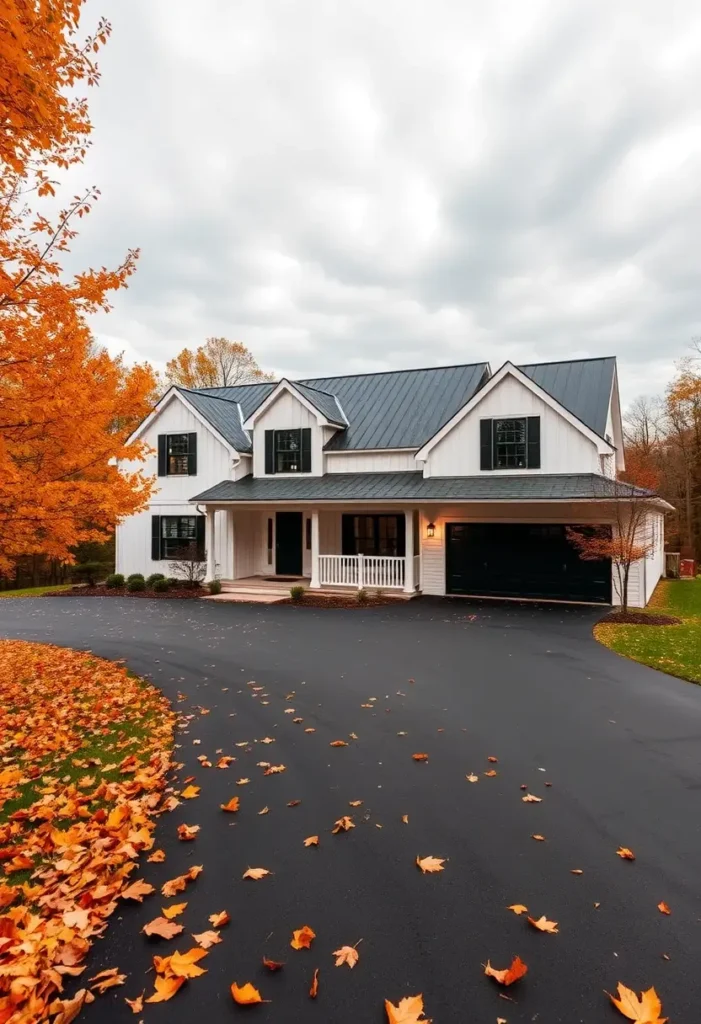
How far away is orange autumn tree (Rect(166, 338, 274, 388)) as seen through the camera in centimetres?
3556

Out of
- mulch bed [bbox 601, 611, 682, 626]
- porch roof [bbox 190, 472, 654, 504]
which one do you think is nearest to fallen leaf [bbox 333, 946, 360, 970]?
mulch bed [bbox 601, 611, 682, 626]

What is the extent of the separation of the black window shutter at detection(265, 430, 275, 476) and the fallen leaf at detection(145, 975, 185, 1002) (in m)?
17.7

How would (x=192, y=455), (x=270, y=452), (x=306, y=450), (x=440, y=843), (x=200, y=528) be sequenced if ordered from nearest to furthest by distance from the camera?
1. (x=440, y=843)
2. (x=306, y=450)
3. (x=270, y=452)
4. (x=200, y=528)
5. (x=192, y=455)

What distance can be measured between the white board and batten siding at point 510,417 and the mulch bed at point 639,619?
4363 mm

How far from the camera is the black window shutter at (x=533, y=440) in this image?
16.1 meters

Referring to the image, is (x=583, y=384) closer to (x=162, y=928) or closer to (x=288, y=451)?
(x=288, y=451)

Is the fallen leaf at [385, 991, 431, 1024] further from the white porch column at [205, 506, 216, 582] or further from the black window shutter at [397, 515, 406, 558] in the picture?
the white porch column at [205, 506, 216, 582]

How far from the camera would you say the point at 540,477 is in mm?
15992

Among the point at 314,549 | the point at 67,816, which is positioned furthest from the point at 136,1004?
the point at 314,549

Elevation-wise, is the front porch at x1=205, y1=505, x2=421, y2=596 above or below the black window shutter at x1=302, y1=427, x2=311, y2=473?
below

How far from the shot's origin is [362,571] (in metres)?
17.4

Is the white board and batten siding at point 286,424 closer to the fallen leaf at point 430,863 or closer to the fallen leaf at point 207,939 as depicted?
the fallen leaf at point 430,863

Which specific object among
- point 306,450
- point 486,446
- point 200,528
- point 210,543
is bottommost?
point 210,543

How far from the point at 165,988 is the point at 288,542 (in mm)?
18140
